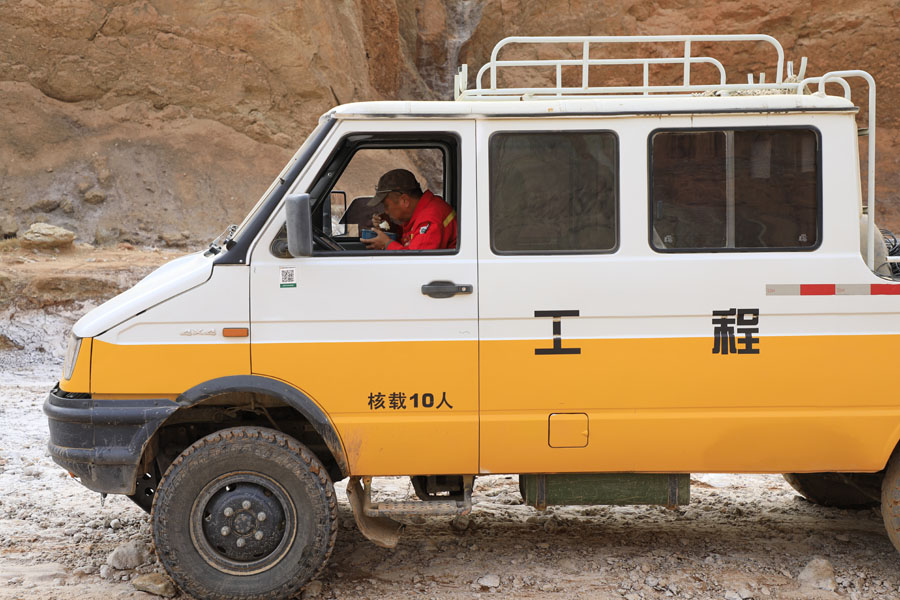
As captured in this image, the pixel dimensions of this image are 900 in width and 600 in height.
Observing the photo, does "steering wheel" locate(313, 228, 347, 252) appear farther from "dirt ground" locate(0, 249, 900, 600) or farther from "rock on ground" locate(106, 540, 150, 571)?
"rock on ground" locate(106, 540, 150, 571)

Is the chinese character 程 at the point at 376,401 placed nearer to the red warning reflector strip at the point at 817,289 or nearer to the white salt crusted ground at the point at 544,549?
the white salt crusted ground at the point at 544,549

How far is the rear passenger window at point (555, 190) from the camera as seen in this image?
4.22 meters

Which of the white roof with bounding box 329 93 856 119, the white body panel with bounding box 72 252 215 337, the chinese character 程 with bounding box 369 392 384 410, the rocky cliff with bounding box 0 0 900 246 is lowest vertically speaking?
the chinese character 程 with bounding box 369 392 384 410

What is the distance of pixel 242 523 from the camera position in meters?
4.23

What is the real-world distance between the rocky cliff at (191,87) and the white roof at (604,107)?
13825 mm

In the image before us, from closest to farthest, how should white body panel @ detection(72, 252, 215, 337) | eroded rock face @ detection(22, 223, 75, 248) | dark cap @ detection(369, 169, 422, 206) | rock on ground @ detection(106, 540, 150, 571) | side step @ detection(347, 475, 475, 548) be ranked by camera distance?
white body panel @ detection(72, 252, 215, 337), side step @ detection(347, 475, 475, 548), rock on ground @ detection(106, 540, 150, 571), dark cap @ detection(369, 169, 422, 206), eroded rock face @ detection(22, 223, 75, 248)

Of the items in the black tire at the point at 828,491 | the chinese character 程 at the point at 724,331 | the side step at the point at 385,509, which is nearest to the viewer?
the chinese character 程 at the point at 724,331

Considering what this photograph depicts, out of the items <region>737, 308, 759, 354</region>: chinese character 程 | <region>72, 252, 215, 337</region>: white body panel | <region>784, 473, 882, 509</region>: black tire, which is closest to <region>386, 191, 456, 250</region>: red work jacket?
<region>72, 252, 215, 337</region>: white body panel

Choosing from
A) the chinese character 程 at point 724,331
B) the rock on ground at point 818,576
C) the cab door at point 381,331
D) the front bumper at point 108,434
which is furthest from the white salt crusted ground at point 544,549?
the chinese character 程 at point 724,331

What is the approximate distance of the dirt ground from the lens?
4531 millimetres

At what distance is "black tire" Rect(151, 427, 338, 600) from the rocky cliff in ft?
44.8

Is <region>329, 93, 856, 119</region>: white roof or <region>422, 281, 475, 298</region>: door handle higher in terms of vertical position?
<region>329, 93, 856, 119</region>: white roof

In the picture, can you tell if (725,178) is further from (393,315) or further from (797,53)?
(797,53)

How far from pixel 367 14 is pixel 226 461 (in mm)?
20011
